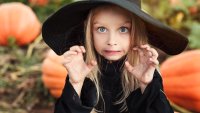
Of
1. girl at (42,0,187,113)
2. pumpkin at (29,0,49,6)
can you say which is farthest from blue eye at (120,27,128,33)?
pumpkin at (29,0,49,6)

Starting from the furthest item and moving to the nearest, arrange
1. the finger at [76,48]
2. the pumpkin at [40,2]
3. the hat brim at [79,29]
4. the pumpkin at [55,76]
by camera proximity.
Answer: the pumpkin at [40,2] < the pumpkin at [55,76] < the finger at [76,48] < the hat brim at [79,29]

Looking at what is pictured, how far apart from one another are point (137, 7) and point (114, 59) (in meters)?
0.28

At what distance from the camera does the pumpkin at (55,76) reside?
12.6 ft

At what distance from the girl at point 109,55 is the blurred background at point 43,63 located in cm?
109

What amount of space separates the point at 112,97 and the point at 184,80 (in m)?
1.14

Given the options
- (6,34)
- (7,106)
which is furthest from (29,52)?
(7,106)

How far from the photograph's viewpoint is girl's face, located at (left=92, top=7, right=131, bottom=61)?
7.86 feet

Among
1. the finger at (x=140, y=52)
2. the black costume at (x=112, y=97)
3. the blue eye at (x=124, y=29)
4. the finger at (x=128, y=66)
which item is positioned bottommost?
the black costume at (x=112, y=97)

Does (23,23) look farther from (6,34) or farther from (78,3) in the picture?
(78,3)

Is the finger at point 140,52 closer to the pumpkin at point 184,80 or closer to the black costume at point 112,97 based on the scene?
the black costume at point 112,97

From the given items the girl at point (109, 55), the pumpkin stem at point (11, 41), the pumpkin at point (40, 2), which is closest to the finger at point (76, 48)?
the girl at point (109, 55)

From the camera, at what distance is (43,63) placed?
398 cm

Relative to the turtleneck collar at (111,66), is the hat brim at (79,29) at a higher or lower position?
higher

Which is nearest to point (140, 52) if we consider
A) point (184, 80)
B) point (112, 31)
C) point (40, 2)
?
point (112, 31)
